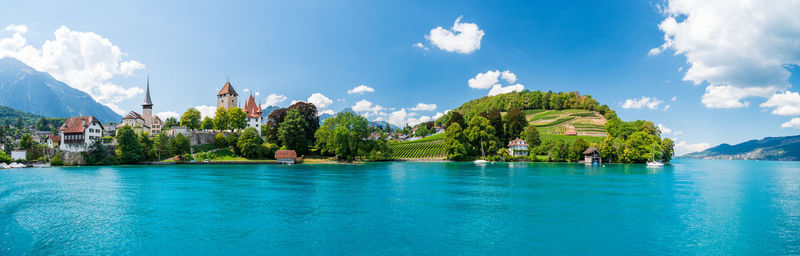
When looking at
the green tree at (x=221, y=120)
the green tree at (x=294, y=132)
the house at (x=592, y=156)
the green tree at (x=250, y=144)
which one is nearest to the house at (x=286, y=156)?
the green tree at (x=250, y=144)

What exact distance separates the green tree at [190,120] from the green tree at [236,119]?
8495 millimetres

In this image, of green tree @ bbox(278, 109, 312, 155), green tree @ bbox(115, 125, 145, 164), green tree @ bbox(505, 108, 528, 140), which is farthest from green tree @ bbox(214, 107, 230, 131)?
green tree @ bbox(505, 108, 528, 140)

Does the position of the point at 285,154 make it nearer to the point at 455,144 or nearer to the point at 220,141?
the point at 220,141

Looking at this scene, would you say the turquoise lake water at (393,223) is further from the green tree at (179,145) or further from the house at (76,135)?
the house at (76,135)

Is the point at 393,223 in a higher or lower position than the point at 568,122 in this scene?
lower

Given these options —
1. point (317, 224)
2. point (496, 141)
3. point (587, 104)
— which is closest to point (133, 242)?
point (317, 224)

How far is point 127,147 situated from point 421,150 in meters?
60.5

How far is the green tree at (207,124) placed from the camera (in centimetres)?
8129

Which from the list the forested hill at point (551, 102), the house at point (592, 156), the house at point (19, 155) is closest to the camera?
the house at point (19, 155)

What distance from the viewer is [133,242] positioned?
500 inches

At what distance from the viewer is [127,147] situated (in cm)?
6303

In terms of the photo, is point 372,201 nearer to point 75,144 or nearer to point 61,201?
point 61,201

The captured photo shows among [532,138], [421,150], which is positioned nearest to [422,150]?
[421,150]

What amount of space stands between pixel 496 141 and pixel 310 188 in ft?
213
